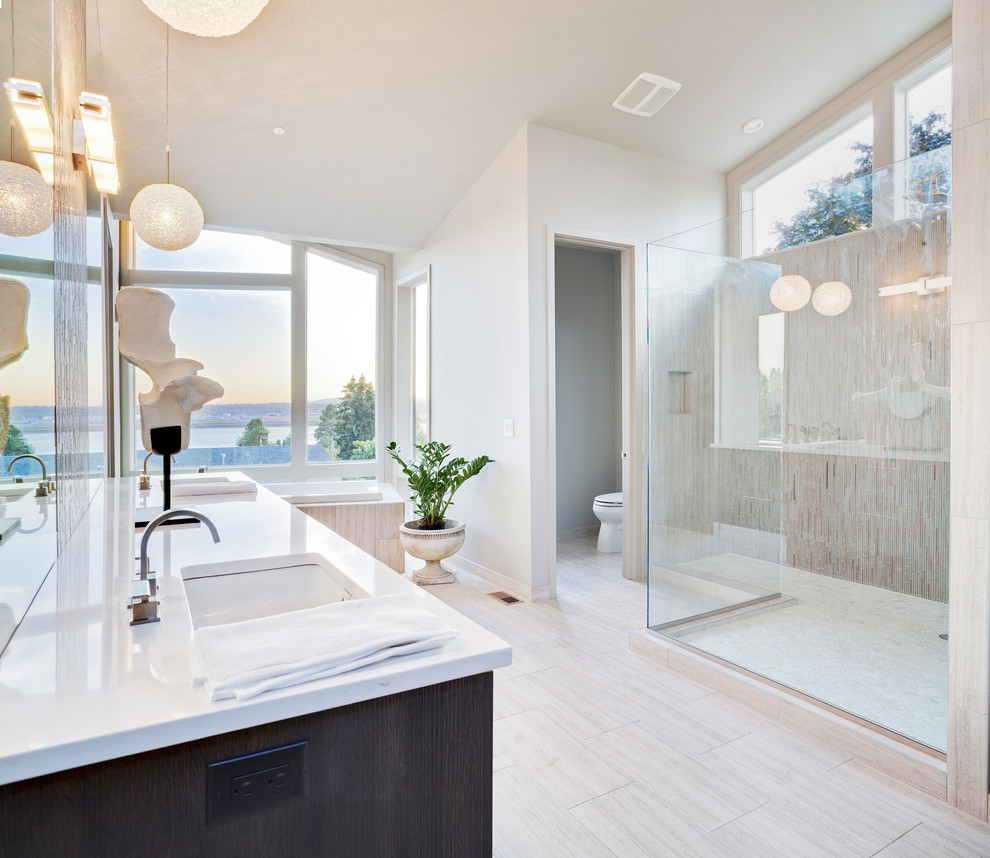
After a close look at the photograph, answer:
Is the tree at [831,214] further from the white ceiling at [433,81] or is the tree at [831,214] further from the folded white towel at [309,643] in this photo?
the folded white towel at [309,643]

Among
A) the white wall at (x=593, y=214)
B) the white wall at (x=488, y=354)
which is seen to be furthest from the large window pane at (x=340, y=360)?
the white wall at (x=593, y=214)

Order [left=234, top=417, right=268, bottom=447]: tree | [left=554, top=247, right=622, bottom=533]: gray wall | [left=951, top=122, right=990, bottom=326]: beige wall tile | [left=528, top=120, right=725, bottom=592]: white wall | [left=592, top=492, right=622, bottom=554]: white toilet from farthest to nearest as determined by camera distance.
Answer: [left=234, top=417, right=268, bottom=447]: tree
[left=554, top=247, right=622, bottom=533]: gray wall
[left=592, top=492, right=622, bottom=554]: white toilet
[left=528, top=120, right=725, bottom=592]: white wall
[left=951, top=122, right=990, bottom=326]: beige wall tile

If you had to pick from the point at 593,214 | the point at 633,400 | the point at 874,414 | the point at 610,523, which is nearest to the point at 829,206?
the point at 874,414

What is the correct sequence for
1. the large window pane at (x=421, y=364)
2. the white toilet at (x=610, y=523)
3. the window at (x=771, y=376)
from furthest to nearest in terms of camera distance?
the large window pane at (x=421, y=364)
the white toilet at (x=610, y=523)
the window at (x=771, y=376)

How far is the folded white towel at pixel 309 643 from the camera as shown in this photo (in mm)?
740

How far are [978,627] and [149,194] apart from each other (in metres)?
3.44

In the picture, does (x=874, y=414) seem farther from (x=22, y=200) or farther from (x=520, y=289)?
(x=22, y=200)

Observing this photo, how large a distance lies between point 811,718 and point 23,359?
249cm

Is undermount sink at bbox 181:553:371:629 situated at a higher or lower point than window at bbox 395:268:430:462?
lower

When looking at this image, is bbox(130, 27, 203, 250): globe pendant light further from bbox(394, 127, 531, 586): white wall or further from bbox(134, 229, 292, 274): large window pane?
bbox(134, 229, 292, 274): large window pane

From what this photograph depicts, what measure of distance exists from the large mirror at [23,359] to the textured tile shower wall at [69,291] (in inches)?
6.9

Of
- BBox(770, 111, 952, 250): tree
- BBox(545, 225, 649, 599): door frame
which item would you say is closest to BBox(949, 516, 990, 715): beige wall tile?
BBox(770, 111, 952, 250): tree

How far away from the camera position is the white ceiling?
2857 millimetres

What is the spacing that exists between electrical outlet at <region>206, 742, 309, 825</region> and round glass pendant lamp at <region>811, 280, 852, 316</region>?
2431 millimetres
